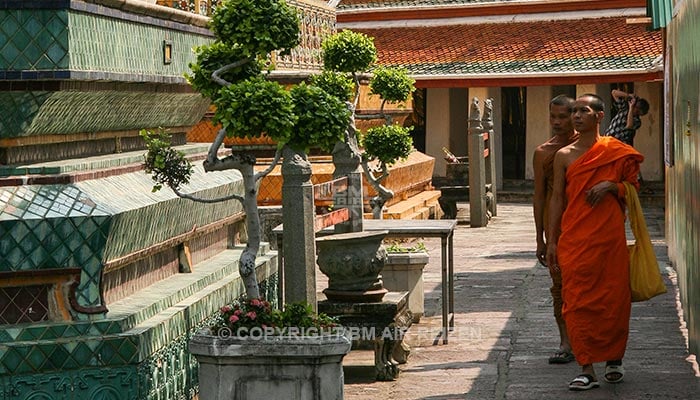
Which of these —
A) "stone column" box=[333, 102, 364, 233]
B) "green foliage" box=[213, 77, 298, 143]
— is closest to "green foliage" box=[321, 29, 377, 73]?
"stone column" box=[333, 102, 364, 233]

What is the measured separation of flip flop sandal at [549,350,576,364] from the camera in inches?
405

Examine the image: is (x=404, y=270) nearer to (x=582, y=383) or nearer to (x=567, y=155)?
(x=567, y=155)

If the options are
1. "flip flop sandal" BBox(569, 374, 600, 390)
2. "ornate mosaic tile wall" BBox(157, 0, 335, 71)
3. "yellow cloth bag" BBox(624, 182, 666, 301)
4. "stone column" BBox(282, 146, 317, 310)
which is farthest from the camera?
"ornate mosaic tile wall" BBox(157, 0, 335, 71)

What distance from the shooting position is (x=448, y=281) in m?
12.3

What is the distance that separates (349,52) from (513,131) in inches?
818

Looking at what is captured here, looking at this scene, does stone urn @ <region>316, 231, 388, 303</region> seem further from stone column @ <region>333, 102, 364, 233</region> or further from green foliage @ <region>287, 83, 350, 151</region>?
green foliage @ <region>287, 83, 350, 151</region>

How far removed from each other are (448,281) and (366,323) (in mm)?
2695

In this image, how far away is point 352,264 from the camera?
31.8ft

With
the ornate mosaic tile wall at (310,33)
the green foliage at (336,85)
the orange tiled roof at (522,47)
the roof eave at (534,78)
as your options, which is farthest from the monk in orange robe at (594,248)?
the orange tiled roof at (522,47)

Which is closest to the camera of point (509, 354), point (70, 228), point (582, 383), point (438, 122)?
point (70, 228)

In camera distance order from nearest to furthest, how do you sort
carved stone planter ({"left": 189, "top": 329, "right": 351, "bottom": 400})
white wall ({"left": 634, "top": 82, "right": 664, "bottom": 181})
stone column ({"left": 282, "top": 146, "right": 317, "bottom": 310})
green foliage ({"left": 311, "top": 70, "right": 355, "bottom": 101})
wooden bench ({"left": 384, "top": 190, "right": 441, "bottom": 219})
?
carved stone planter ({"left": 189, "top": 329, "right": 351, "bottom": 400}) → stone column ({"left": 282, "top": 146, "right": 317, "bottom": 310}) → green foliage ({"left": 311, "top": 70, "right": 355, "bottom": 101}) → wooden bench ({"left": 384, "top": 190, "right": 441, "bottom": 219}) → white wall ({"left": 634, "top": 82, "right": 664, "bottom": 181})

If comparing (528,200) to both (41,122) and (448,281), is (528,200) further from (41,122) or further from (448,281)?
(41,122)

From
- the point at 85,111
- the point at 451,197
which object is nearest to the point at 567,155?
the point at 85,111

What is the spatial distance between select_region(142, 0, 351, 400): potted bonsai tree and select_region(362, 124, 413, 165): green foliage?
6.11 m
